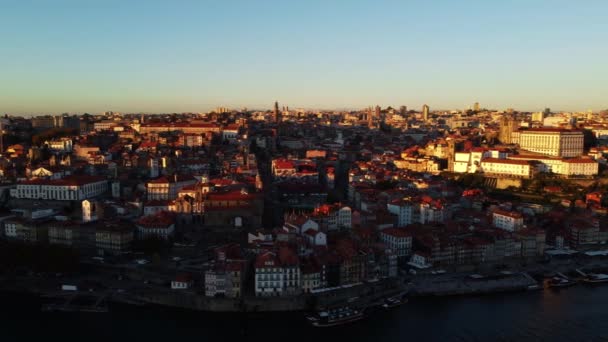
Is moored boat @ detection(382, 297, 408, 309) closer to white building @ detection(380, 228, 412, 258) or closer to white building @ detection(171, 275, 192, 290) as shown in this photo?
white building @ detection(380, 228, 412, 258)

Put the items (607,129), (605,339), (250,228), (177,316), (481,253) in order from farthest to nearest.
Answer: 1. (607,129)
2. (250,228)
3. (481,253)
4. (177,316)
5. (605,339)

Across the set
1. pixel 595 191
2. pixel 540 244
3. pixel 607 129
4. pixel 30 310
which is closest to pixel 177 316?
pixel 30 310

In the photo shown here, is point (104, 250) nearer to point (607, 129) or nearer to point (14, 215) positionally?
point (14, 215)

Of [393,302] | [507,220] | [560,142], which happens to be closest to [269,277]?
[393,302]

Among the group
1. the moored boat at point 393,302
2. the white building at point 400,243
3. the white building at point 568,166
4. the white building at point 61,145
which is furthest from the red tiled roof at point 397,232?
the white building at point 61,145

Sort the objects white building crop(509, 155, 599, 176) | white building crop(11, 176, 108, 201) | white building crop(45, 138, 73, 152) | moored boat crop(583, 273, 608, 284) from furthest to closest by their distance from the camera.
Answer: white building crop(45, 138, 73, 152) → white building crop(509, 155, 599, 176) → white building crop(11, 176, 108, 201) → moored boat crop(583, 273, 608, 284)

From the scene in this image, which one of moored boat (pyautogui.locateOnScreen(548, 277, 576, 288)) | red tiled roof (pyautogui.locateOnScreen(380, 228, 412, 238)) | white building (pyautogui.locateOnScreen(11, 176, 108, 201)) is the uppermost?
white building (pyautogui.locateOnScreen(11, 176, 108, 201))

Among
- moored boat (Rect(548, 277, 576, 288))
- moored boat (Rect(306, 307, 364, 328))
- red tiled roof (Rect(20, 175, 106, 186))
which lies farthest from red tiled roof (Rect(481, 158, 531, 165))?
red tiled roof (Rect(20, 175, 106, 186))

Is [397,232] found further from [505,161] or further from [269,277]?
[505,161]
